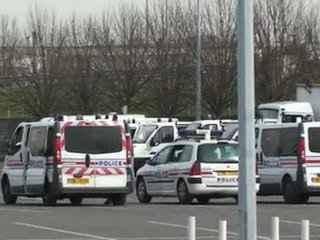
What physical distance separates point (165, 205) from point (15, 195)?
11.7ft

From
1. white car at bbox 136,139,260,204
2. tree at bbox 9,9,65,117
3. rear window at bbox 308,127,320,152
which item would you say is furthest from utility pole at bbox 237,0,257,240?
tree at bbox 9,9,65,117

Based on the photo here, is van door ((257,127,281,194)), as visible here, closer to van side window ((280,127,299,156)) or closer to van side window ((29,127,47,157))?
van side window ((280,127,299,156))

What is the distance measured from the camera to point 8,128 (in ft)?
208

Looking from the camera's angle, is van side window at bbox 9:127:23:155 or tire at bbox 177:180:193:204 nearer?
tire at bbox 177:180:193:204

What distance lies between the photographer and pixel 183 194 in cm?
2780

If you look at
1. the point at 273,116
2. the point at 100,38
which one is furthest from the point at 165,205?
the point at 100,38

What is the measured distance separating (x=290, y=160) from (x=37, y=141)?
5.69 metres

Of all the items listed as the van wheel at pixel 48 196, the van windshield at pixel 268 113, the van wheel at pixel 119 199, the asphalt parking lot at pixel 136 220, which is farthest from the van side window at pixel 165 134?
the van wheel at pixel 48 196

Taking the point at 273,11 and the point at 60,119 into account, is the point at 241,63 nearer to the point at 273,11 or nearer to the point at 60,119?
the point at 60,119

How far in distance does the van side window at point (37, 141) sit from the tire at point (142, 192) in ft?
9.81

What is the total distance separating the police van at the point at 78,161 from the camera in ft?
87.7

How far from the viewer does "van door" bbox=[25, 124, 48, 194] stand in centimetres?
2720

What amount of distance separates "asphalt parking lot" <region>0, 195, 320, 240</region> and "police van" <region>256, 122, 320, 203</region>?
38 centimetres

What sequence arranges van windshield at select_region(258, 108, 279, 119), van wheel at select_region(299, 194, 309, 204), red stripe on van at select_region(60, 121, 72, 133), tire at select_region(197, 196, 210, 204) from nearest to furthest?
red stripe on van at select_region(60, 121, 72, 133) < van wheel at select_region(299, 194, 309, 204) < tire at select_region(197, 196, 210, 204) < van windshield at select_region(258, 108, 279, 119)
